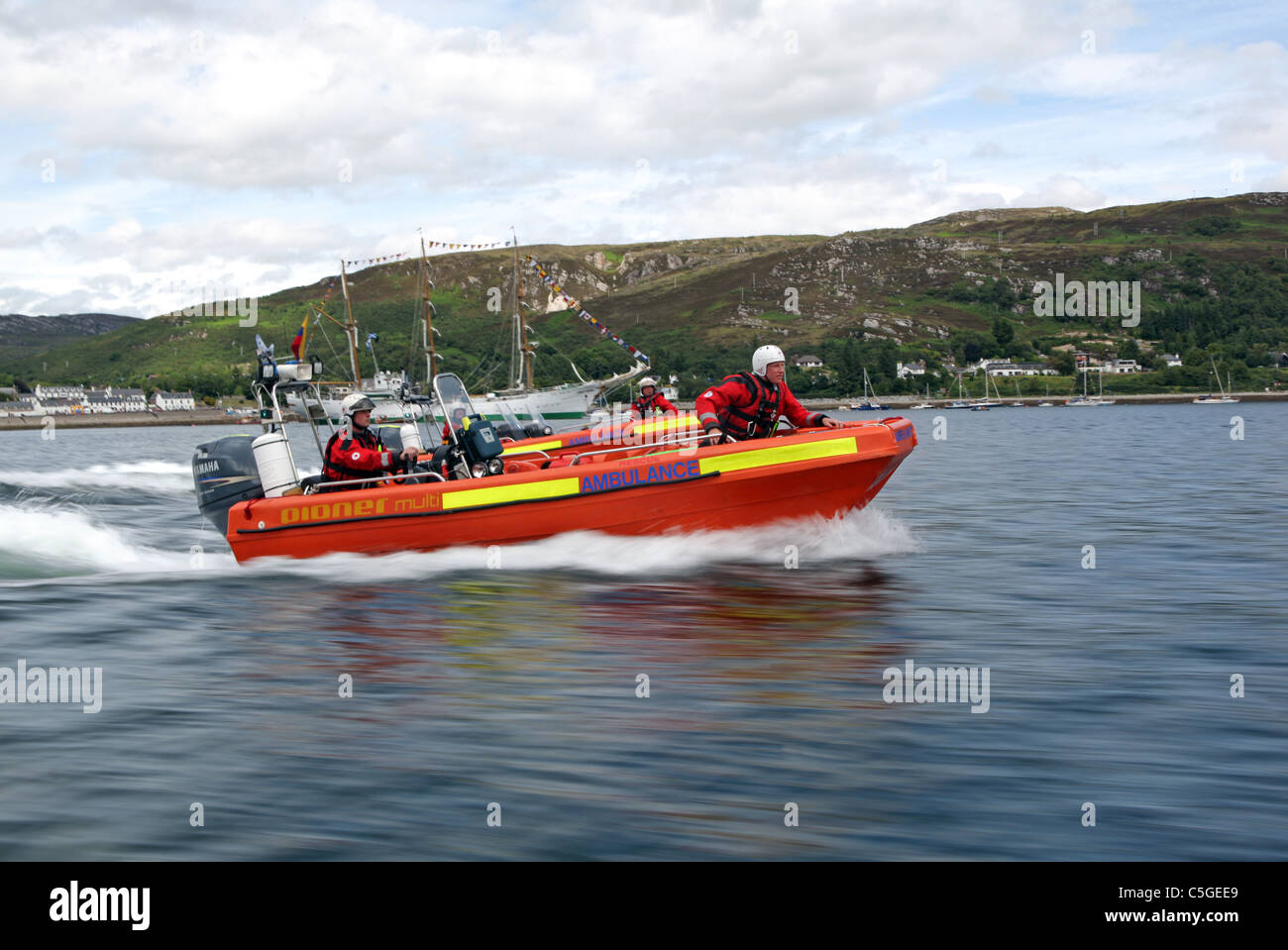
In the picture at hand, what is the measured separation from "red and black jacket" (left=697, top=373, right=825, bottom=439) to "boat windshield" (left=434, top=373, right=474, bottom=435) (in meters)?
2.72

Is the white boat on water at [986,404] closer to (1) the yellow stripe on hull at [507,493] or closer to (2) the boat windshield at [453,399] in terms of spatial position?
(2) the boat windshield at [453,399]

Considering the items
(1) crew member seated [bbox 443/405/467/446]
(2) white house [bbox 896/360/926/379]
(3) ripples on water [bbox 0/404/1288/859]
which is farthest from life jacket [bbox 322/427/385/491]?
(2) white house [bbox 896/360/926/379]

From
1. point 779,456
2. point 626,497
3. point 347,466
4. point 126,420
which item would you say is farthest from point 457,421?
point 126,420

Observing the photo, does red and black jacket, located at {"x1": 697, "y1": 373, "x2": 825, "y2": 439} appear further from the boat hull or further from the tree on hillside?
the tree on hillside

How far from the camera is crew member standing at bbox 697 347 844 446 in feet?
38.1

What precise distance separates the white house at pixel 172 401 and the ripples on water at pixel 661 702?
150848 mm

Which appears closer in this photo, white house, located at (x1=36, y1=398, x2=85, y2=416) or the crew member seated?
the crew member seated

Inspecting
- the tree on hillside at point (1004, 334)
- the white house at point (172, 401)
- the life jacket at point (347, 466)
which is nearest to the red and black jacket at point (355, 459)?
the life jacket at point (347, 466)

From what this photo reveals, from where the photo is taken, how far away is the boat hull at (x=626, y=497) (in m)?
11.0

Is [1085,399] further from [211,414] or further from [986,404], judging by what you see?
[211,414]

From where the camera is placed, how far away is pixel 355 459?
11789mm

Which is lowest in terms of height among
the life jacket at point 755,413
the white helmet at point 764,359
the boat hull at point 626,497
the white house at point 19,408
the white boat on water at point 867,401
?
the white boat on water at point 867,401

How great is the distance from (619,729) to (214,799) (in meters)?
2.14

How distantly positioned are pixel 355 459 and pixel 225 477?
6.77 feet
